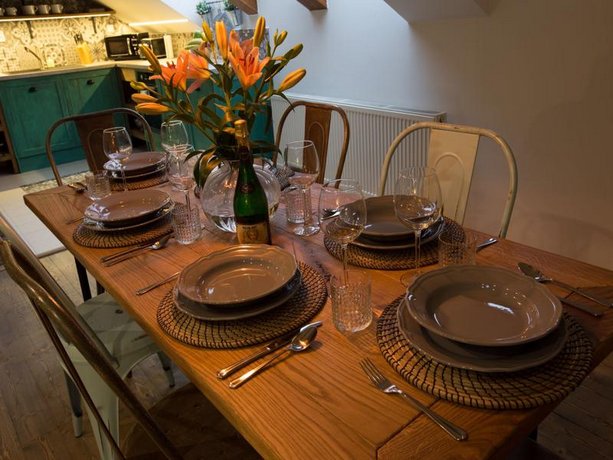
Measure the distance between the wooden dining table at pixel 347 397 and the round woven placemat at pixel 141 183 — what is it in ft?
2.50

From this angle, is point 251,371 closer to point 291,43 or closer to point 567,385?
point 567,385

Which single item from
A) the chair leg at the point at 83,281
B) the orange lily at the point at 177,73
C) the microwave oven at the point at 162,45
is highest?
the orange lily at the point at 177,73

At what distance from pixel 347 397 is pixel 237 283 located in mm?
421

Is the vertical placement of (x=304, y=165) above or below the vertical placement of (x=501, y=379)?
above

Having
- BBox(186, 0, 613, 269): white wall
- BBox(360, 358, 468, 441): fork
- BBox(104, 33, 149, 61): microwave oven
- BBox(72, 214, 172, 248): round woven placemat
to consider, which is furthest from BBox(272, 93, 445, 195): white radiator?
BBox(104, 33, 149, 61): microwave oven

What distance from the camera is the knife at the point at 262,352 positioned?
2.91 feet

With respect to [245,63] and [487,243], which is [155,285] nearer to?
[245,63]

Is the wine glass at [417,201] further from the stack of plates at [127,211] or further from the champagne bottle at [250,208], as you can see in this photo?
the stack of plates at [127,211]

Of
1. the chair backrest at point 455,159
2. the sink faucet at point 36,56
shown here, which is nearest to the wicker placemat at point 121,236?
the chair backrest at point 455,159

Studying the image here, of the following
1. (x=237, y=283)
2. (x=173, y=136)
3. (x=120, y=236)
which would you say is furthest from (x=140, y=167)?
(x=237, y=283)

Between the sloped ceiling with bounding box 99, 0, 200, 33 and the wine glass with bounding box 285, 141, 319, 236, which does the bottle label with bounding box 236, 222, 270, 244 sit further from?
the sloped ceiling with bounding box 99, 0, 200, 33

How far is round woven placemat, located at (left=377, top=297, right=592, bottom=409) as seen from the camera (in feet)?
2.48

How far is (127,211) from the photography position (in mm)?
1601

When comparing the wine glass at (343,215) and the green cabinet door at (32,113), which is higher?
the wine glass at (343,215)
